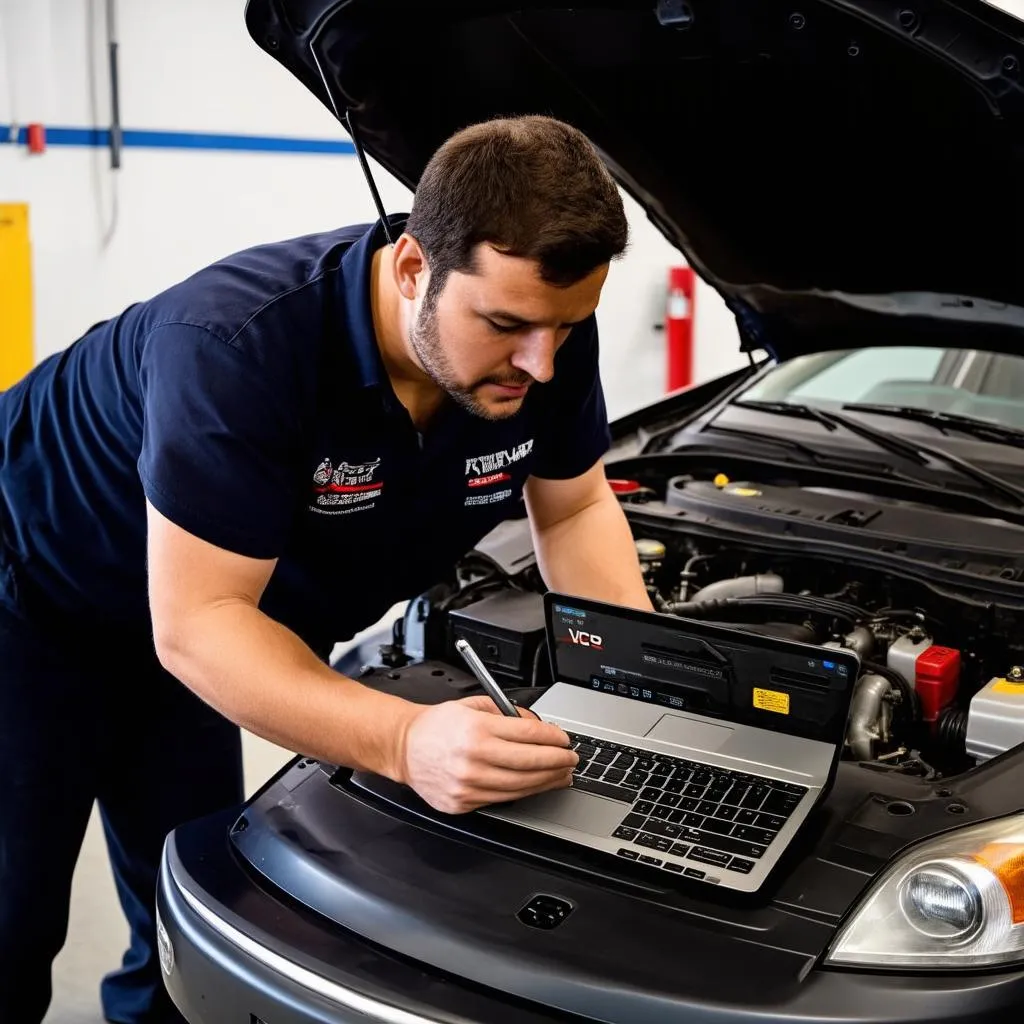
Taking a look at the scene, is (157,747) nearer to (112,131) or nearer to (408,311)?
(408,311)

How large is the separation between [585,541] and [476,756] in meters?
0.57

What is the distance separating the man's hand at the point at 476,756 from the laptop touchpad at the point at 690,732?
0.19m

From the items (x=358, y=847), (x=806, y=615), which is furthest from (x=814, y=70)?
(x=358, y=847)

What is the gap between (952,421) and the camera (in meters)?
2.31

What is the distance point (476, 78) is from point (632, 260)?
4438 millimetres

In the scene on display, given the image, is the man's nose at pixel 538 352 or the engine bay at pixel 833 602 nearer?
the man's nose at pixel 538 352

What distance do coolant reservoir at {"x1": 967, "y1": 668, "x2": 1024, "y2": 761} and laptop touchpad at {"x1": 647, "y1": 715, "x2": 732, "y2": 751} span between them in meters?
0.33

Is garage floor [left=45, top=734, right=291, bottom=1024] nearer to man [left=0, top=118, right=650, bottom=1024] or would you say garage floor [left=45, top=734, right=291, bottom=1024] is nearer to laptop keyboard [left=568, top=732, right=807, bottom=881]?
man [left=0, top=118, right=650, bottom=1024]

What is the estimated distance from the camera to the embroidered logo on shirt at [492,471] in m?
1.61

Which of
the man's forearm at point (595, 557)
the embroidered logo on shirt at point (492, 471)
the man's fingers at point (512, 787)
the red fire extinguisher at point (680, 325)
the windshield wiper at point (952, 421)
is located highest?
the embroidered logo on shirt at point (492, 471)

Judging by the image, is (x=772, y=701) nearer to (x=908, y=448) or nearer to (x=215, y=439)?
(x=215, y=439)

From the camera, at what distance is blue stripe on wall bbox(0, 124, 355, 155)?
13.2ft

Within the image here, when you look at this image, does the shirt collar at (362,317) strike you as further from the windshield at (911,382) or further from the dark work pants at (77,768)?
the windshield at (911,382)

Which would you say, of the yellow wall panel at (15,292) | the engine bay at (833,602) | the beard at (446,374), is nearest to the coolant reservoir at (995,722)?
the engine bay at (833,602)
